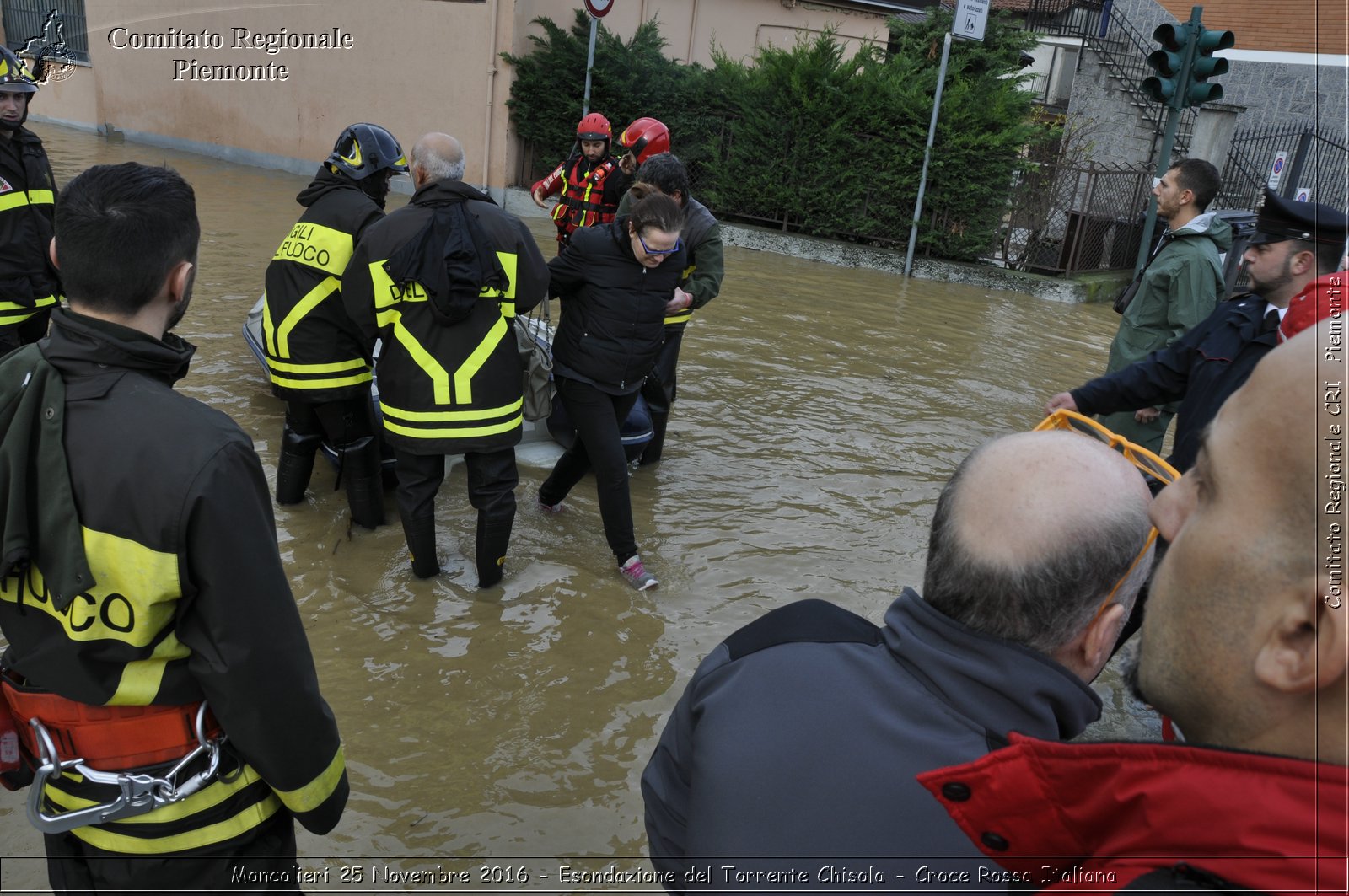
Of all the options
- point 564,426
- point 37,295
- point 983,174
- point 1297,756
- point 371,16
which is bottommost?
point 564,426

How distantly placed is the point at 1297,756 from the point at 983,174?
579 inches

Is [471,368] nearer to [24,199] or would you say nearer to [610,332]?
[610,332]

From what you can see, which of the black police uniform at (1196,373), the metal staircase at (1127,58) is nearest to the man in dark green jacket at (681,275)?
the black police uniform at (1196,373)

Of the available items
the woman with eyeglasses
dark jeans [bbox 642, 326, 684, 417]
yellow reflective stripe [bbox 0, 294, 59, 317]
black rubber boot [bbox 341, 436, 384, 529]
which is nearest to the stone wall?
dark jeans [bbox 642, 326, 684, 417]

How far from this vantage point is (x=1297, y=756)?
0.93 metres

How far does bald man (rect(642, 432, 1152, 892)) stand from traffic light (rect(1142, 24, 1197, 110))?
1025cm

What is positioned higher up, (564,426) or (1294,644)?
(1294,644)

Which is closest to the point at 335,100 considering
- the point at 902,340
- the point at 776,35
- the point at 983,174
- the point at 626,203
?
the point at 776,35

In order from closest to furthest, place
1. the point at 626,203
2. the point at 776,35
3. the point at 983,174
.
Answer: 1. the point at 626,203
2. the point at 983,174
3. the point at 776,35

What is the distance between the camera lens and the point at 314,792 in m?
2.04

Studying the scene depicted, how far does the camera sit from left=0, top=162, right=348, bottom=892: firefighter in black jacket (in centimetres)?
179

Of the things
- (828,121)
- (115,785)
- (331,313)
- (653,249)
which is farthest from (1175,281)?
(828,121)

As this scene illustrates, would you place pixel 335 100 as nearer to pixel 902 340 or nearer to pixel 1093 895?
pixel 902 340

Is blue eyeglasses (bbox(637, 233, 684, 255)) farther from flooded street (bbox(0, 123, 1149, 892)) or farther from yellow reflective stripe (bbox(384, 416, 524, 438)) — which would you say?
flooded street (bbox(0, 123, 1149, 892))
